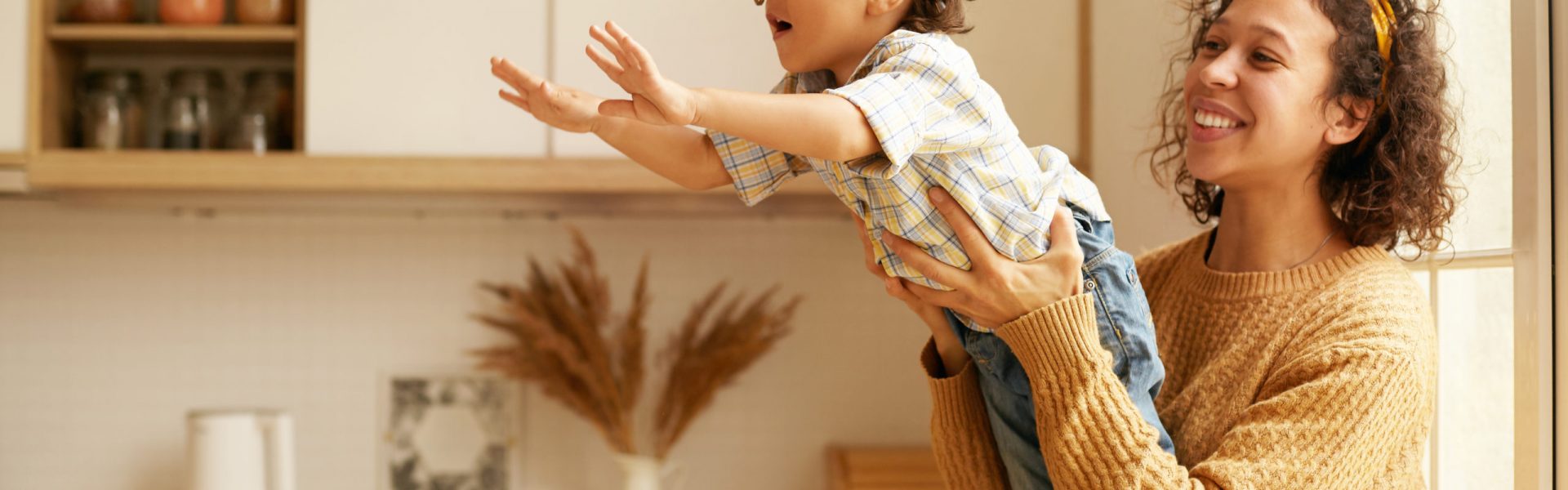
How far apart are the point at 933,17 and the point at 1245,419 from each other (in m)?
0.39

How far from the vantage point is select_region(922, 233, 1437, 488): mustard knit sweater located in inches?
34.7

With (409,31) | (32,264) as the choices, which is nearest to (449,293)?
(409,31)

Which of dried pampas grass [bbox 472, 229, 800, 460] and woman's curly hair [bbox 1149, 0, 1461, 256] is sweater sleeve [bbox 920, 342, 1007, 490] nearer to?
woman's curly hair [bbox 1149, 0, 1461, 256]

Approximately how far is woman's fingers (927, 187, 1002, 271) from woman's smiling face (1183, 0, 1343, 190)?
217 millimetres

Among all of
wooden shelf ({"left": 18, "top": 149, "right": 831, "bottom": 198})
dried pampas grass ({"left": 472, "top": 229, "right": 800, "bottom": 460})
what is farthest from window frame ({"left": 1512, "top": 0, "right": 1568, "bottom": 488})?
dried pampas grass ({"left": 472, "top": 229, "right": 800, "bottom": 460})

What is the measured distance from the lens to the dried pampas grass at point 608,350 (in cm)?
195

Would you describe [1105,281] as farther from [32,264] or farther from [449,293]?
[32,264]

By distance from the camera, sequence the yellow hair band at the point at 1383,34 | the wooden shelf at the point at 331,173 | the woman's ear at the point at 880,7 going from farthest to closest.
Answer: the wooden shelf at the point at 331,173 → the yellow hair band at the point at 1383,34 → the woman's ear at the point at 880,7

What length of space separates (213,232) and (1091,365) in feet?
5.56

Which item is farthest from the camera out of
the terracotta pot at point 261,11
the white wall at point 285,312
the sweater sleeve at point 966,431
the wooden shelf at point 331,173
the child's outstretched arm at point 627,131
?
the white wall at point 285,312

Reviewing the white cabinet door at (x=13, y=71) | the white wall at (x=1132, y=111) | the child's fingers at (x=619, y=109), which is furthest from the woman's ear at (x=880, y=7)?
the white cabinet door at (x=13, y=71)

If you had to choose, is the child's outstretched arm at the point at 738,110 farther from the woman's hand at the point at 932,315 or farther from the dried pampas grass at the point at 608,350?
the dried pampas grass at the point at 608,350

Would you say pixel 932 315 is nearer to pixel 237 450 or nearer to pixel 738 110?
pixel 738 110

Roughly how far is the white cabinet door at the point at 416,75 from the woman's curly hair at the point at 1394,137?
3.67 ft
